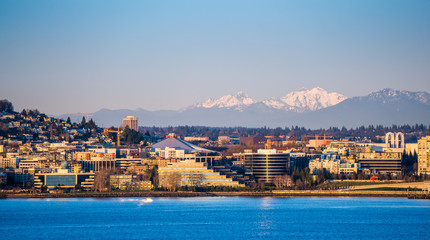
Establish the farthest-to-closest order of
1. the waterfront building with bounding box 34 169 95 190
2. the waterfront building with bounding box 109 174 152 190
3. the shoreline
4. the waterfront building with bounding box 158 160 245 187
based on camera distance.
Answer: the waterfront building with bounding box 34 169 95 190 < the waterfront building with bounding box 109 174 152 190 < the waterfront building with bounding box 158 160 245 187 < the shoreline

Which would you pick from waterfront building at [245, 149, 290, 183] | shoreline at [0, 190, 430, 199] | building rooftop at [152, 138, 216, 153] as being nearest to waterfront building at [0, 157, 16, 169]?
building rooftop at [152, 138, 216, 153]

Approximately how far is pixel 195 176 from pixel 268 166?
12.8m

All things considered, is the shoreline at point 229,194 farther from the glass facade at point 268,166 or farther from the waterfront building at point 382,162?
the waterfront building at point 382,162

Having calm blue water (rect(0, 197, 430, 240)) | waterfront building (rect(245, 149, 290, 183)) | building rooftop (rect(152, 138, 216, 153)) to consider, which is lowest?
calm blue water (rect(0, 197, 430, 240))

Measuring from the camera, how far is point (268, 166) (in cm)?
13625

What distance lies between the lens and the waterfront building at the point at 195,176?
12650 centimetres

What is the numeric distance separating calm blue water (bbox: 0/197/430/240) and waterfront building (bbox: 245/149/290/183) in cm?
2633

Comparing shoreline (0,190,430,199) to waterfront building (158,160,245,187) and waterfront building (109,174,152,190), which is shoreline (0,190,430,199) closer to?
waterfront building (158,160,245,187)

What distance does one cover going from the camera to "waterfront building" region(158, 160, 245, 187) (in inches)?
4980

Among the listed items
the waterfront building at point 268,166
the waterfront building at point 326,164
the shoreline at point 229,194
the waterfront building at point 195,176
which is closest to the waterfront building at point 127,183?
the waterfront building at point 195,176

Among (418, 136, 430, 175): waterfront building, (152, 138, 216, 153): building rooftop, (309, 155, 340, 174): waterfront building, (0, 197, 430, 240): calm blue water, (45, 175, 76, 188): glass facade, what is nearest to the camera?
(0, 197, 430, 240): calm blue water

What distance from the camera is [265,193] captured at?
118750 millimetres

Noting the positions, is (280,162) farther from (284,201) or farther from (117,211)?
(117,211)

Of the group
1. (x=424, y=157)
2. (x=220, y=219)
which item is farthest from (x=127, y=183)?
(x=220, y=219)
